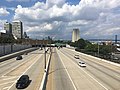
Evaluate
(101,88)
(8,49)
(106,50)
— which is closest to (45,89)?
(101,88)

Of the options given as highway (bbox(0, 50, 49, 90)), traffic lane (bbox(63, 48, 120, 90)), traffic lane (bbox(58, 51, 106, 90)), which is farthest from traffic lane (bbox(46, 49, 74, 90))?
traffic lane (bbox(63, 48, 120, 90))

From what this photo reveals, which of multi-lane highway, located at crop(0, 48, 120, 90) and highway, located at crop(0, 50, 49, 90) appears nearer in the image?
multi-lane highway, located at crop(0, 48, 120, 90)

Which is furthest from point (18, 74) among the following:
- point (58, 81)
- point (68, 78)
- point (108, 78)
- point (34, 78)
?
point (108, 78)

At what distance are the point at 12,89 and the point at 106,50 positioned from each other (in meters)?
115

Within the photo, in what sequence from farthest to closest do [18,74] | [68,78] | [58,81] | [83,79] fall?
[18,74], [68,78], [83,79], [58,81]

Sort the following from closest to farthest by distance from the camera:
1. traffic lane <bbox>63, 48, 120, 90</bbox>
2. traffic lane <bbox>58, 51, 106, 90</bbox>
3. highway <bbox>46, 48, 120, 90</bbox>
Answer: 1. traffic lane <bbox>58, 51, 106, 90</bbox>
2. highway <bbox>46, 48, 120, 90</bbox>
3. traffic lane <bbox>63, 48, 120, 90</bbox>

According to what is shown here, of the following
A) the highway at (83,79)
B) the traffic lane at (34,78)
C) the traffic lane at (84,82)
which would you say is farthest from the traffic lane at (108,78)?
the traffic lane at (34,78)

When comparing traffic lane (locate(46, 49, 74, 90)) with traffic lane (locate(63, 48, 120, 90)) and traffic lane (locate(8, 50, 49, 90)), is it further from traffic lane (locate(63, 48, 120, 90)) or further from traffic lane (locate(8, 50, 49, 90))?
traffic lane (locate(63, 48, 120, 90))

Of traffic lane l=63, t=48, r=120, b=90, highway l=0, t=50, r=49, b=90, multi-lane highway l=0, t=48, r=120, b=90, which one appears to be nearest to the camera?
multi-lane highway l=0, t=48, r=120, b=90

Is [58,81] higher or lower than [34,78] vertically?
higher

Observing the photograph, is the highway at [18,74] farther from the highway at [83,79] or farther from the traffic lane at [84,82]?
the traffic lane at [84,82]

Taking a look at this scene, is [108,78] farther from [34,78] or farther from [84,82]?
[34,78]

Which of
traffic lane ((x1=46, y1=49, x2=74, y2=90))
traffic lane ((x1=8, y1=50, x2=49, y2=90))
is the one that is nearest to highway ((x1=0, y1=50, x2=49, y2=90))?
traffic lane ((x1=8, y1=50, x2=49, y2=90))

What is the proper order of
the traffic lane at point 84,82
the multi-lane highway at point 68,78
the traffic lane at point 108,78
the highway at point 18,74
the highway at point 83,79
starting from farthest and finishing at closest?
the highway at point 18,74, the traffic lane at point 108,78, the multi-lane highway at point 68,78, the highway at point 83,79, the traffic lane at point 84,82
